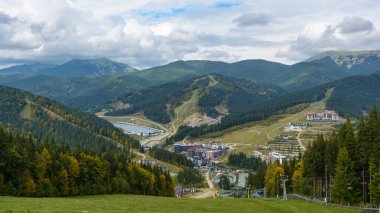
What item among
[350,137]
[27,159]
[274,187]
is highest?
[350,137]

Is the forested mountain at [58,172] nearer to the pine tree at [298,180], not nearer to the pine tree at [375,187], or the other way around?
the pine tree at [298,180]

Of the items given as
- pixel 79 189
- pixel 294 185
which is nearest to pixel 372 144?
pixel 294 185

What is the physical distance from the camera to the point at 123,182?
3745 inches

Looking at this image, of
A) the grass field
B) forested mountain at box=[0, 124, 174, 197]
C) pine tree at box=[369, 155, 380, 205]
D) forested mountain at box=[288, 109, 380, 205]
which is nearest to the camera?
the grass field

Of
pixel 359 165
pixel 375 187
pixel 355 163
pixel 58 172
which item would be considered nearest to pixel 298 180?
pixel 359 165

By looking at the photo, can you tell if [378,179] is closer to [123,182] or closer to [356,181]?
[356,181]

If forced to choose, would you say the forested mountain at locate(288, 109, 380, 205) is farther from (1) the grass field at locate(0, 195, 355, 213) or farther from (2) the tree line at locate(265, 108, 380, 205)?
(1) the grass field at locate(0, 195, 355, 213)

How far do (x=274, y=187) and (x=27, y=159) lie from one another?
7275 cm

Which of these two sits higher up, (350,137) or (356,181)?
(350,137)

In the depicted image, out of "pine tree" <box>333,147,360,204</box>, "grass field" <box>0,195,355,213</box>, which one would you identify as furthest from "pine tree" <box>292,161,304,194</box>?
"grass field" <box>0,195,355,213</box>

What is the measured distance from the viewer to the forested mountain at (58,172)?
6794cm

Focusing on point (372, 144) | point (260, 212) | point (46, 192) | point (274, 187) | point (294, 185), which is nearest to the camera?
point (260, 212)

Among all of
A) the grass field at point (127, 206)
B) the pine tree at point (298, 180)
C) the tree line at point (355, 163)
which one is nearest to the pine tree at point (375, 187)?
the tree line at point (355, 163)

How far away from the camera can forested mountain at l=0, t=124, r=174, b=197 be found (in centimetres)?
6794
